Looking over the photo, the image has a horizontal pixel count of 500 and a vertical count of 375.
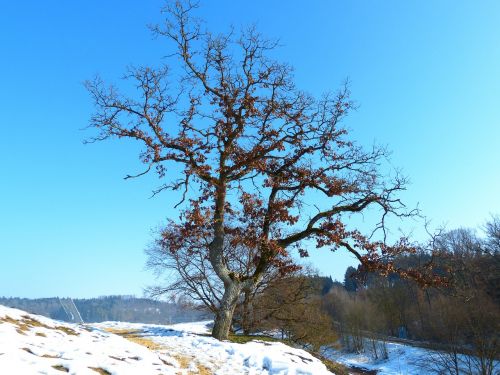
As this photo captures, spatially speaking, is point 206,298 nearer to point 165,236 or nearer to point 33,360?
point 165,236

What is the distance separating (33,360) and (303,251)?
11.1 m

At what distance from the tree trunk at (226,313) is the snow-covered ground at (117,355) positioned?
1.58 meters

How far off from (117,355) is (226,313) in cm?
665

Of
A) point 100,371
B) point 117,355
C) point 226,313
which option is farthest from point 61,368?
point 226,313

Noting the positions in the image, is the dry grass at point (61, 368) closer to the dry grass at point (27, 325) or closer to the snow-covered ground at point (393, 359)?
the dry grass at point (27, 325)

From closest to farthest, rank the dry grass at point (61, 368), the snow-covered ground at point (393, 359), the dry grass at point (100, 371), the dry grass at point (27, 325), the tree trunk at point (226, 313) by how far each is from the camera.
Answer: the dry grass at point (61, 368), the dry grass at point (100, 371), the dry grass at point (27, 325), the tree trunk at point (226, 313), the snow-covered ground at point (393, 359)

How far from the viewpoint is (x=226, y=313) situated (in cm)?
1526

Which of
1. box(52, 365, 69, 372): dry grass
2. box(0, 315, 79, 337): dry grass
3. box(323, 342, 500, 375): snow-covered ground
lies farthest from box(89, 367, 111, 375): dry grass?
box(323, 342, 500, 375): snow-covered ground

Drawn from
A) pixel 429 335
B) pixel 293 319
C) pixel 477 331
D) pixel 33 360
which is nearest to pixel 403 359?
pixel 429 335

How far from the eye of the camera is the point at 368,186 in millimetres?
15719

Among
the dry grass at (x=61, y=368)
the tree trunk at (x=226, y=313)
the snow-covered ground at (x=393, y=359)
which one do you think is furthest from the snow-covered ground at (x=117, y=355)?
the snow-covered ground at (x=393, y=359)

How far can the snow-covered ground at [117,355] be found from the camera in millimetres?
7086

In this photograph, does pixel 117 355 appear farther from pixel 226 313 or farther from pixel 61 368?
pixel 226 313

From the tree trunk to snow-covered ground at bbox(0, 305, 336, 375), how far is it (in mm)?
1582
